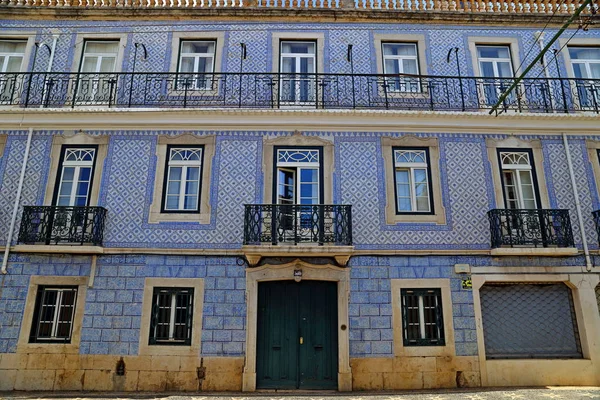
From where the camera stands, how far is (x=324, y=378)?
800 cm

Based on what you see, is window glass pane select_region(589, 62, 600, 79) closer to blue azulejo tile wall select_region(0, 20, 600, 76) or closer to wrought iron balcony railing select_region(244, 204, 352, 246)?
blue azulejo tile wall select_region(0, 20, 600, 76)

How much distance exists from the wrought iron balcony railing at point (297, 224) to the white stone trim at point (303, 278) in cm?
53

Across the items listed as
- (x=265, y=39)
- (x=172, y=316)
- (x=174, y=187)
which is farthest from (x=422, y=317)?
(x=265, y=39)

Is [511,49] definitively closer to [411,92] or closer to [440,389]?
[411,92]

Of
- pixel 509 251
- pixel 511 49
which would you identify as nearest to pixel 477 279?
pixel 509 251

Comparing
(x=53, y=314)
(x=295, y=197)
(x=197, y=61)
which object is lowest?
(x=53, y=314)

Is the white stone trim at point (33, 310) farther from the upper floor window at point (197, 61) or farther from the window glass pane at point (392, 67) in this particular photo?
the window glass pane at point (392, 67)

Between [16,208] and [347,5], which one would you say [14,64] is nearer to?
[16,208]

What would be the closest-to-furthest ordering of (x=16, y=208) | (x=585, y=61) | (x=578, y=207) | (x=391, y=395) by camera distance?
(x=391, y=395), (x=16, y=208), (x=578, y=207), (x=585, y=61)

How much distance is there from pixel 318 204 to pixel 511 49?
6351 mm

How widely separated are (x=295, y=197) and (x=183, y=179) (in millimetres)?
2466

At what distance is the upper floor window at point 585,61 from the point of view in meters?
10.0

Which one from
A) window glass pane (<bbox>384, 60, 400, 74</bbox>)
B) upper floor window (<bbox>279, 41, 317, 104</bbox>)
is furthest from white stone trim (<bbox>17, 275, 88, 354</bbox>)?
window glass pane (<bbox>384, 60, 400, 74</bbox>)

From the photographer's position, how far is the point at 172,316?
821 cm
